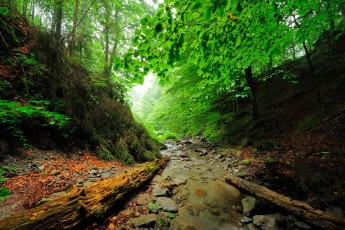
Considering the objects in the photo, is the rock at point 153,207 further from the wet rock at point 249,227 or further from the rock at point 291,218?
the rock at point 291,218

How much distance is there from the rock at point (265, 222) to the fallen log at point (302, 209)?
46 centimetres

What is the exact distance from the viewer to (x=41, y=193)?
3477mm

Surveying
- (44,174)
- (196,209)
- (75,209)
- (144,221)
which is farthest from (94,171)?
(196,209)

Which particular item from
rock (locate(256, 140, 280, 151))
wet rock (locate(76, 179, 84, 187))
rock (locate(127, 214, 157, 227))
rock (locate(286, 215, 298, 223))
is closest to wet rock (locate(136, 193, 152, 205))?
rock (locate(127, 214, 157, 227))

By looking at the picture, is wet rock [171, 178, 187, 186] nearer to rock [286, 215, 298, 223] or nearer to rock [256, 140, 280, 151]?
rock [286, 215, 298, 223]

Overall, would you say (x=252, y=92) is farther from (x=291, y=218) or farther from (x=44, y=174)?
(x=44, y=174)

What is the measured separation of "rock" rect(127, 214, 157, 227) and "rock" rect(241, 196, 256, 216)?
227 cm

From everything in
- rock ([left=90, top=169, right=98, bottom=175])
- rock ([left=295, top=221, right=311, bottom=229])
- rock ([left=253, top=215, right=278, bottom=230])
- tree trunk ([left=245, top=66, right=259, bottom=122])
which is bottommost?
rock ([left=253, top=215, right=278, bottom=230])

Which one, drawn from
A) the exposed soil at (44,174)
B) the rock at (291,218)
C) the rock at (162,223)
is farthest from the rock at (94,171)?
the rock at (291,218)

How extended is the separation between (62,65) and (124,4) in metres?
8.29

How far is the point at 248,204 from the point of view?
4.44 m

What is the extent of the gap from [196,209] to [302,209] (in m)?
2.30

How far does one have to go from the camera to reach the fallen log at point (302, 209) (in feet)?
10.4

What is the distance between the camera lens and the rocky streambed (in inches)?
142
